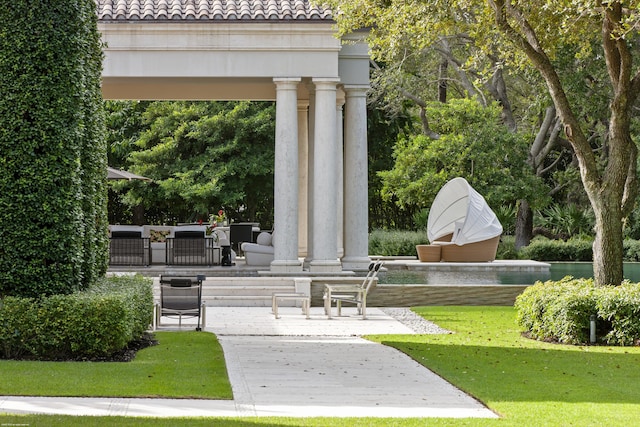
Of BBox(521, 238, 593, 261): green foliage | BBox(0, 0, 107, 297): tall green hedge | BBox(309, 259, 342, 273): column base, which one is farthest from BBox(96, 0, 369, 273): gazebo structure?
BBox(521, 238, 593, 261): green foliage

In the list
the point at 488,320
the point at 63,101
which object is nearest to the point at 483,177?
the point at 488,320

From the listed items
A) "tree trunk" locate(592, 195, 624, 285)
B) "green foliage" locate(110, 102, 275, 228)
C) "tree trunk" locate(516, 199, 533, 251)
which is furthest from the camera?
"tree trunk" locate(516, 199, 533, 251)

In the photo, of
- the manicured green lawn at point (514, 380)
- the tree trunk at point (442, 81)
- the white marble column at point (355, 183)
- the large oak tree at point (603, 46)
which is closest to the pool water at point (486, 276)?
the white marble column at point (355, 183)

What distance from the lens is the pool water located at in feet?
92.2

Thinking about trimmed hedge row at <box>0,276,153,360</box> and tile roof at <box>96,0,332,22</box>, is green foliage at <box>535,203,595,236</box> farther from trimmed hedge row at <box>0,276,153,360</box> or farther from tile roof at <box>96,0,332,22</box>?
trimmed hedge row at <box>0,276,153,360</box>

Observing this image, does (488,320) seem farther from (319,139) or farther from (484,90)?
(484,90)

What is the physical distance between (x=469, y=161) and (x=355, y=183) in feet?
51.7

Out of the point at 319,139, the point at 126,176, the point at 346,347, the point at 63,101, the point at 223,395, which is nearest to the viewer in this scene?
the point at 223,395

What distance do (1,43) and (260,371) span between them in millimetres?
5383

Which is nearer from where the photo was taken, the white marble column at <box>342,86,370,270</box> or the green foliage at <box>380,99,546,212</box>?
the white marble column at <box>342,86,370,270</box>

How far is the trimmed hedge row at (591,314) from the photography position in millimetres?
15984

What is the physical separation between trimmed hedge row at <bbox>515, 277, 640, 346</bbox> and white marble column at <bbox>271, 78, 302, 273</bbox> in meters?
8.79

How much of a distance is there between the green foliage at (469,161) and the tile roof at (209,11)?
52.2 feet

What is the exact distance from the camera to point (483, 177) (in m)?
40.4
